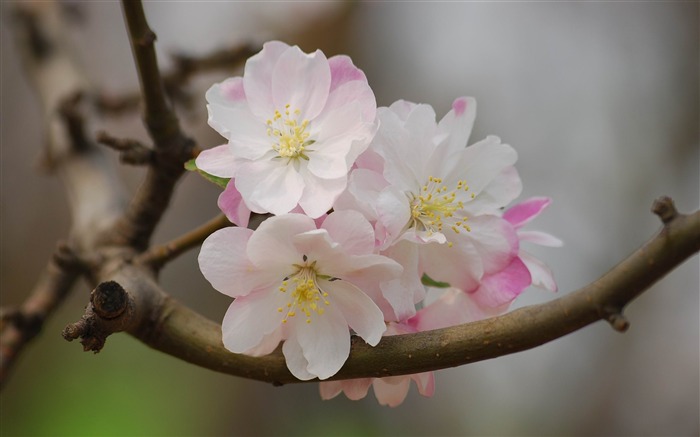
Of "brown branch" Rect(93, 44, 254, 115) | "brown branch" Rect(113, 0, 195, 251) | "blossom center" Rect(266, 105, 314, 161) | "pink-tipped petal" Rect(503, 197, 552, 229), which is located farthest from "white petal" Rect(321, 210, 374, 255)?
"brown branch" Rect(93, 44, 254, 115)

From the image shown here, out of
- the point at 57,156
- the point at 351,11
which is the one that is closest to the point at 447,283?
the point at 57,156

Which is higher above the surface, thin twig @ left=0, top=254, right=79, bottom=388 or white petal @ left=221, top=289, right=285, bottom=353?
white petal @ left=221, top=289, right=285, bottom=353

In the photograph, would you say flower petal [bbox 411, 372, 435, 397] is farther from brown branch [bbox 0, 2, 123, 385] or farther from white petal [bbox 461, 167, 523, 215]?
brown branch [bbox 0, 2, 123, 385]

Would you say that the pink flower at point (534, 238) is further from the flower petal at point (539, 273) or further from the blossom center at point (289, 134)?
the blossom center at point (289, 134)

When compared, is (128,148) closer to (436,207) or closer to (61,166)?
(436,207)

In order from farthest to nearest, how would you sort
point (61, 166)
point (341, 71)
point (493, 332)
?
point (61, 166) < point (341, 71) < point (493, 332)

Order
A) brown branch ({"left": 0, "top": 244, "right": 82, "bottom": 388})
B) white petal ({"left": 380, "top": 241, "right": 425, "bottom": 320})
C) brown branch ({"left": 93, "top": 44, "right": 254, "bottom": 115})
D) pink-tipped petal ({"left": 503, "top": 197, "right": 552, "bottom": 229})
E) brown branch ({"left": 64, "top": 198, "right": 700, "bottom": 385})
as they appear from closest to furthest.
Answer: brown branch ({"left": 64, "top": 198, "right": 700, "bottom": 385}) < white petal ({"left": 380, "top": 241, "right": 425, "bottom": 320}) < pink-tipped petal ({"left": 503, "top": 197, "right": 552, "bottom": 229}) < brown branch ({"left": 0, "top": 244, "right": 82, "bottom": 388}) < brown branch ({"left": 93, "top": 44, "right": 254, "bottom": 115})

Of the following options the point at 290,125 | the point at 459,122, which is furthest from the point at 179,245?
the point at 459,122

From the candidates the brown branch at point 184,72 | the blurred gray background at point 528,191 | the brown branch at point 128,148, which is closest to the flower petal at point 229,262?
the brown branch at point 128,148
